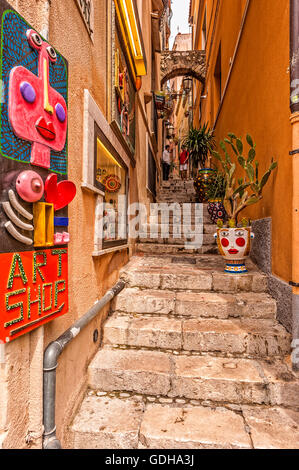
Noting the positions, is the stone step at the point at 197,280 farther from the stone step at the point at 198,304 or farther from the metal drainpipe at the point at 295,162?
Result: the metal drainpipe at the point at 295,162

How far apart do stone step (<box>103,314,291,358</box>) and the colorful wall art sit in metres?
1.23

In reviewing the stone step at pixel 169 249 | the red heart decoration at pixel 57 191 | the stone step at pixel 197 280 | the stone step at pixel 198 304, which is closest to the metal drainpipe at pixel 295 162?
the stone step at pixel 198 304

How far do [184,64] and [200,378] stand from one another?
493 inches

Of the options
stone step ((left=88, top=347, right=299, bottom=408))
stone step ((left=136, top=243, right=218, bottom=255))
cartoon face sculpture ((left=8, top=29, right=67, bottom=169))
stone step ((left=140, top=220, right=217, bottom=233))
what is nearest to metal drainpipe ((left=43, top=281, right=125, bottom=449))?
stone step ((left=88, top=347, right=299, bottom=408))

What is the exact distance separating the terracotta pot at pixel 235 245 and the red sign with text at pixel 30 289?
2283mm

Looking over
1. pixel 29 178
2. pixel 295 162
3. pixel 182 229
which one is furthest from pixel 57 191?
pixel 182 229

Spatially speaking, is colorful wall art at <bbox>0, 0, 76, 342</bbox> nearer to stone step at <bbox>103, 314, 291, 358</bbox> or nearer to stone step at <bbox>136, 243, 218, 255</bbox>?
stone step at <bbox>103, 314, 291, 358</bbox>

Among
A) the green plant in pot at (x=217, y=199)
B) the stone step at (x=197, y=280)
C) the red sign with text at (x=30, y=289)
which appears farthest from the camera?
the green plant in pot at (x=217, y=199)

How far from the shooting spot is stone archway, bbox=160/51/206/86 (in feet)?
36.5

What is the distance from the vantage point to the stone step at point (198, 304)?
9.28 feet

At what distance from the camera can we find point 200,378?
6.93 feet
